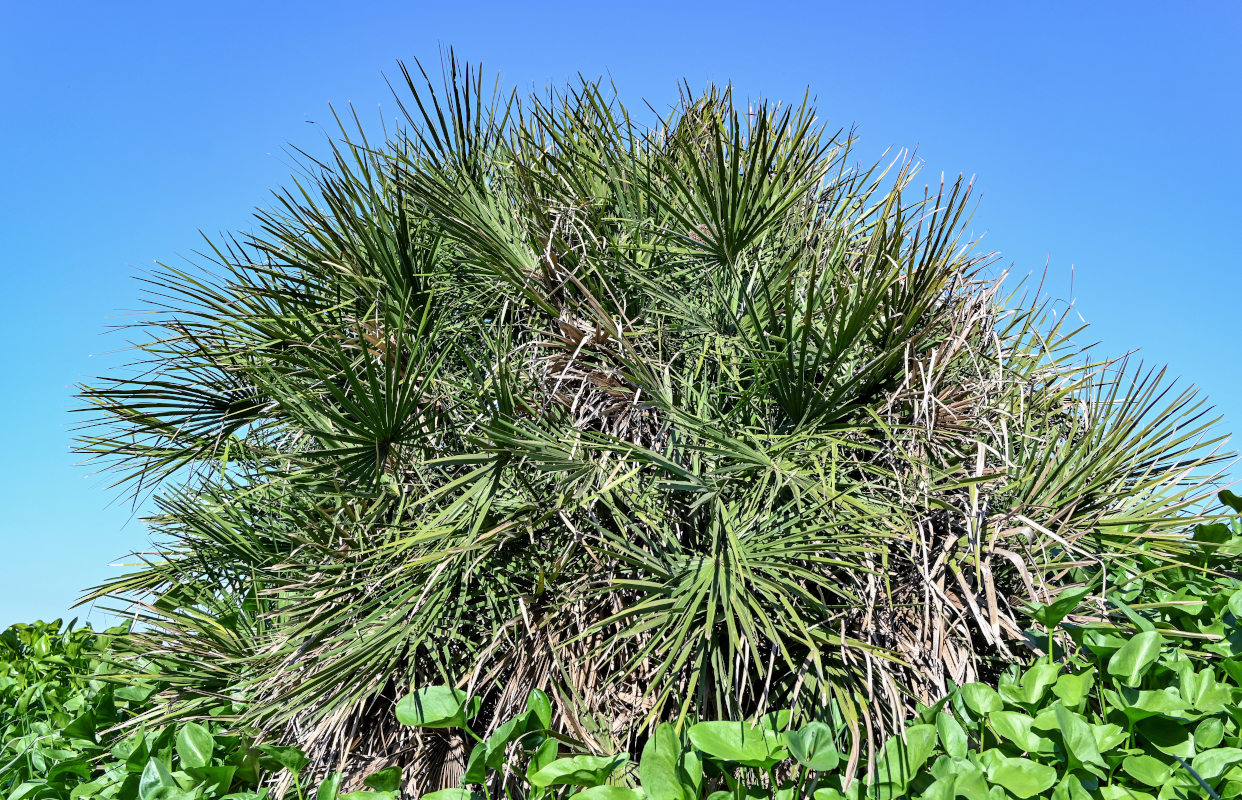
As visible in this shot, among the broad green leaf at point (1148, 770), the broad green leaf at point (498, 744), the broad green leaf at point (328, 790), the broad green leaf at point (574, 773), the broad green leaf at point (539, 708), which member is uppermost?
the broad green leaf at point (539, 708)

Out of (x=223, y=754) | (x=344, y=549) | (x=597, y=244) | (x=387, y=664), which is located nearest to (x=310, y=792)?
(x=223, y=754)

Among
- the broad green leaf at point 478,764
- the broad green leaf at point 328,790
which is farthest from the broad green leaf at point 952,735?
the broad green leaf at point 328,790

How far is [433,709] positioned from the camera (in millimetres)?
2291

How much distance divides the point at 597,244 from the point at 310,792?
2464 millimetres

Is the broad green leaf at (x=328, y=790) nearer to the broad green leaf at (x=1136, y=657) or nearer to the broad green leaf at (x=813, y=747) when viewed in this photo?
the broad green leaf at (x=813, y=747)

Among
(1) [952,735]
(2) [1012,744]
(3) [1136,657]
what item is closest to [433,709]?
(1) [952,735]

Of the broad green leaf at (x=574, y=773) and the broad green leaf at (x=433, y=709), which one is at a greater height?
the broad green leaf at (x=433, y=709)

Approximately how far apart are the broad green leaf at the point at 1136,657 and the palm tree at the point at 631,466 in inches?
15.2

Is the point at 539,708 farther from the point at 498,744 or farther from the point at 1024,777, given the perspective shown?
the point at 1024,777

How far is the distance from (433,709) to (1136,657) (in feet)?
6.21


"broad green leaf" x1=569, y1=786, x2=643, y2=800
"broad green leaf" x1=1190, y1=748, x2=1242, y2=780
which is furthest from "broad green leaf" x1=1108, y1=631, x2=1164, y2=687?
"broad green leaf" x1=569, y1=786, x2=643, y2=800

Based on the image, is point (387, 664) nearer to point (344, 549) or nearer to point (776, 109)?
point (344, 549)

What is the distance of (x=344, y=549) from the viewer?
3.33 m

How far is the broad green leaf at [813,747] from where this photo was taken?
7.00 feet
